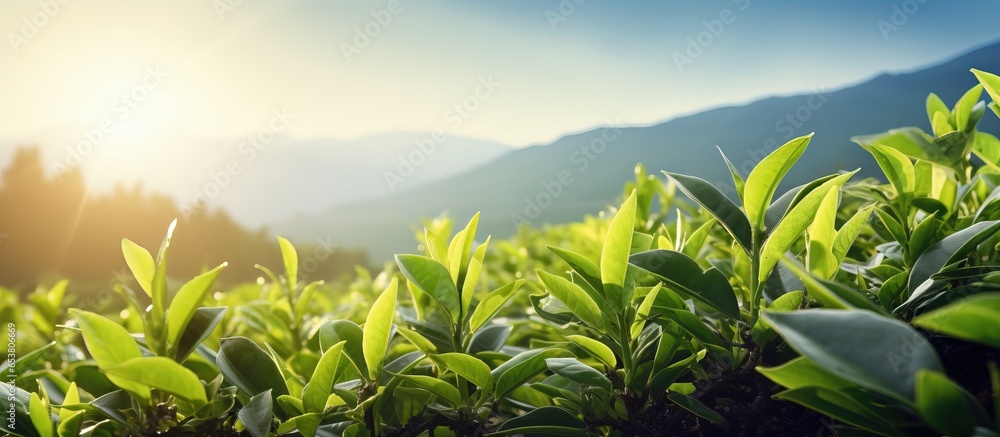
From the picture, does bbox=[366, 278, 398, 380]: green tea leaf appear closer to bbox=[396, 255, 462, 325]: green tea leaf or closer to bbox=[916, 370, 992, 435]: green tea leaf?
bbox=[396, 255, 462, 325]: green tea leaf

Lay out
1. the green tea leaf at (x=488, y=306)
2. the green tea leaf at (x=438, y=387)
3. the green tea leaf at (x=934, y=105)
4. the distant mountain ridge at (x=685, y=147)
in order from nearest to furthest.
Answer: the green tea leaf at (x=438, y=387) → the green tea leaf at (x=488, y=306) → the green tea leaf at (x=934, y=105) → the distant mountain ridge at (x=685, y=147)

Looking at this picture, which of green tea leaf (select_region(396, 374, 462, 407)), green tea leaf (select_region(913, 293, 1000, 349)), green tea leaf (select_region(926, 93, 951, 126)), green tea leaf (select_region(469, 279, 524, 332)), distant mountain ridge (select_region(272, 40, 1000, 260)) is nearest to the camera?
green tea leaf (select_region(913, 293, 1000, 349))

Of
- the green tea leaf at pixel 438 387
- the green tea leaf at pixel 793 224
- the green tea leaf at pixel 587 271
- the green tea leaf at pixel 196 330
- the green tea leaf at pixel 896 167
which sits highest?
the green tea leaf at pixel 896 167

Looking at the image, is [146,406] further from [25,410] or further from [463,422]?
[463,422]

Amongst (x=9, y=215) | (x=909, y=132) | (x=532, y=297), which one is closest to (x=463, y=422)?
(x=532, y=297)

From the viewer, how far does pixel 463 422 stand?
694 millimetres

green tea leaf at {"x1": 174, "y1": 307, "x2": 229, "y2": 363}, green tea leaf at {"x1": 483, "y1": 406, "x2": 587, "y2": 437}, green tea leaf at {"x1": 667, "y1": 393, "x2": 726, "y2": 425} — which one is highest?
green tea leaf at {"x1": 174, "y1": 307, "x2": 229, "y2": 363}

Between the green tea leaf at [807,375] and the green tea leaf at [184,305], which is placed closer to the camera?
the green tea leaf at [807,375]

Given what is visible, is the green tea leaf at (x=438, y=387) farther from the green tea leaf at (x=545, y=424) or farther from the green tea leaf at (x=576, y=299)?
the green tea leaf at (x=576, y=299)

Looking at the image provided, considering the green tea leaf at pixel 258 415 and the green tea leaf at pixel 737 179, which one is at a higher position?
the green tea leaf at pixel 737 179

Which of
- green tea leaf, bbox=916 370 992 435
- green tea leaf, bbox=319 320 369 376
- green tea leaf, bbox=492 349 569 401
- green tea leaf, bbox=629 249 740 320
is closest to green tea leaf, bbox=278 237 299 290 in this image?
green tea leaf, bbox=319 320 369 376

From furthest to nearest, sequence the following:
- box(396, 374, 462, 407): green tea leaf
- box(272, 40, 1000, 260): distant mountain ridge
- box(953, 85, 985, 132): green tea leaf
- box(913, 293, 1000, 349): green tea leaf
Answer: box(272, 40, 1000, 260): distant mountain ridge, box(953, 85, 985, 132): green tea leaf, box(396, 374, 462, 407): green tea leaf, box(913, 293, 1000, 349): green tea leaf

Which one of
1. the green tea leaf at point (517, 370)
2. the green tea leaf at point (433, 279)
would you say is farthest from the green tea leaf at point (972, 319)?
the green tea leaf at point (433, 279)

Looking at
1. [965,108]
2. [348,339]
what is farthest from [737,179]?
[348,339]
